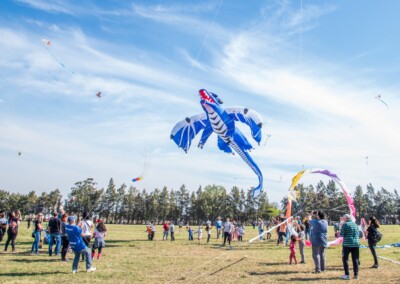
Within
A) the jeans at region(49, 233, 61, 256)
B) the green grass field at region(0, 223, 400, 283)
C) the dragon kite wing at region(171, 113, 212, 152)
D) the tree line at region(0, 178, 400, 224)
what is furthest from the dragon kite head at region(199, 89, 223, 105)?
the tree line at region(0, 178, 400, 224)

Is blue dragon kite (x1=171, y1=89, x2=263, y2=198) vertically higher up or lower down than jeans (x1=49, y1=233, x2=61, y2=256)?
higher up

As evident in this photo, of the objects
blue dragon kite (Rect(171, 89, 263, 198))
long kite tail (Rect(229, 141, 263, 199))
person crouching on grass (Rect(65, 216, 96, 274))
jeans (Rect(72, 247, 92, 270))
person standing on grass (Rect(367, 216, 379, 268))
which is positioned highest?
blue dragon kite (Rect(171, 89, 263, 198))

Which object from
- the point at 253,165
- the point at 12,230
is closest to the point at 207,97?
the point at 253,165

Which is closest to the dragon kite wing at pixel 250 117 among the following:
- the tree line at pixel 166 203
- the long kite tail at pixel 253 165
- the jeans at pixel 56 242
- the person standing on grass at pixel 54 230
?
the long kite tail at pixel 253 165

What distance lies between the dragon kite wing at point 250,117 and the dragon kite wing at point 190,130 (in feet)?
7.11

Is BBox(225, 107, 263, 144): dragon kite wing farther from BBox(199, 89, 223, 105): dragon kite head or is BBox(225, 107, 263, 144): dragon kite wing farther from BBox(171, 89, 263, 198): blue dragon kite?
BBox(199, 89, 223, 105): dragon kite head

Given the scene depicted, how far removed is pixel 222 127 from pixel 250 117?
2.34 meters

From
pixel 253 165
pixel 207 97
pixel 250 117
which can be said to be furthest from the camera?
pixel 253 165

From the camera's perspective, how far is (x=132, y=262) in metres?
13.3

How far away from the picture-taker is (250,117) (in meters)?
20.2

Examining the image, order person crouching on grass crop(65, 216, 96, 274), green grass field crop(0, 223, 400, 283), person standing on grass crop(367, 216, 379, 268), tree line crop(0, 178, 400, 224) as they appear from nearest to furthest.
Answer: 1. green grass field crop(0, 223, 400, 283)
2. person crouching on grass crop(65, 216, 96, 274)
3. person standing on grass crop(367, 216, 379, 268)
4. tree line crop(0, 178, 400, 224)

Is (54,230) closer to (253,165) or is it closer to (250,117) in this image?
(253,165)

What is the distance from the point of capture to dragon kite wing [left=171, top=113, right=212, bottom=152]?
71.7ft

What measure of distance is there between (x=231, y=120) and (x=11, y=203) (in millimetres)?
104343
